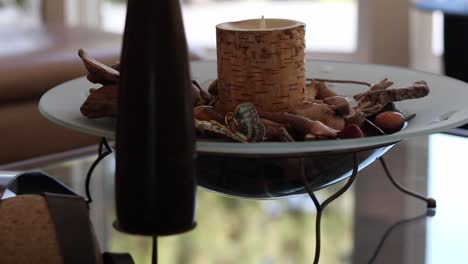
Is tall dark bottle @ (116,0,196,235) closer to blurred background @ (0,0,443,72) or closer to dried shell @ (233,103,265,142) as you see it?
dried shell @ (233,103,265,142)

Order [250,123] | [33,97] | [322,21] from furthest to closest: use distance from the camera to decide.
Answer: [322,21] < [33,97] < [250,123]

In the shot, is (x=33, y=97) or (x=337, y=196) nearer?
(x=337, y=196)

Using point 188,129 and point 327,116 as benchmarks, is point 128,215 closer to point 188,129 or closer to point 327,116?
point 188,129

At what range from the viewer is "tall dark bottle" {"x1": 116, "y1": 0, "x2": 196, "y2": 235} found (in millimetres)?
611

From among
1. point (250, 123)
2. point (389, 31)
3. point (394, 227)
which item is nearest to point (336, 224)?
point (394, 227)

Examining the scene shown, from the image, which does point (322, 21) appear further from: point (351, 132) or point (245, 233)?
point (351, 132)

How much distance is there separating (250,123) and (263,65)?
0.25ft

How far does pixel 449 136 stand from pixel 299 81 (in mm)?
558

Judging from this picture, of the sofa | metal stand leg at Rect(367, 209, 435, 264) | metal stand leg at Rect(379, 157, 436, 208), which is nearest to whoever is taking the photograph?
metal stand leg at Rect(367, 209, 435, 264)

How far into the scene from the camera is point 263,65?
885 mm

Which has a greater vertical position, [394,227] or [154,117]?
[154,117]

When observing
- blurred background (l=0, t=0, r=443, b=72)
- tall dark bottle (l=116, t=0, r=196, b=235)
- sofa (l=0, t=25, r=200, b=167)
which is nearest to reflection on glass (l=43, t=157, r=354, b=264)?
tall dark bottle (l=116, t=0, r=196, b=235)

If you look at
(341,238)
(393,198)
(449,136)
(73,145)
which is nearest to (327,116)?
(341,238)

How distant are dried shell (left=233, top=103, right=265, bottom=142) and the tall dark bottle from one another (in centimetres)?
21
